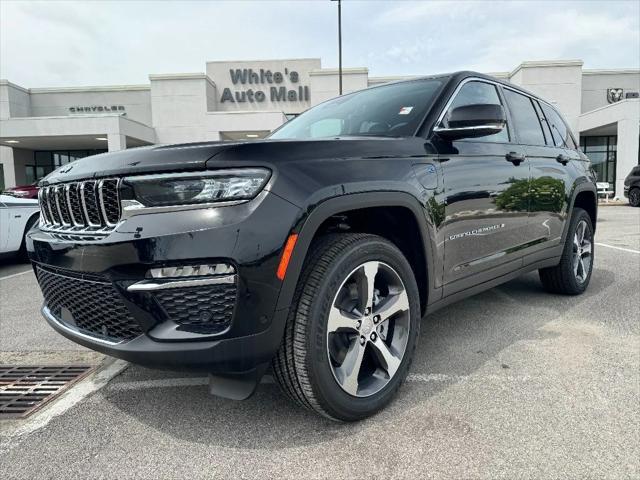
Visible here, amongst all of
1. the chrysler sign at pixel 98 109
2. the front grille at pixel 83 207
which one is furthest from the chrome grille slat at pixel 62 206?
the chrysler sign at pixel 98 109

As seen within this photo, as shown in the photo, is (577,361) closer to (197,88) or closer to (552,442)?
(552,442)

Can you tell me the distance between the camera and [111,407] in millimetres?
2482

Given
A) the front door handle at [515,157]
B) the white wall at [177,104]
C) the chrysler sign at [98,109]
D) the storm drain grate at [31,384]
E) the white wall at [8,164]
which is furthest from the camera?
the chrysler sign at [98,109]

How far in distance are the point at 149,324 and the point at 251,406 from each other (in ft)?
2.76

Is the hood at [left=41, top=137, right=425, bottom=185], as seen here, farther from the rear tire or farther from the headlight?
the rear tire

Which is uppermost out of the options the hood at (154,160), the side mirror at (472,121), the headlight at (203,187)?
the side mirror at (472,121)

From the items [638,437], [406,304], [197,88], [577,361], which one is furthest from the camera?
[197,88]

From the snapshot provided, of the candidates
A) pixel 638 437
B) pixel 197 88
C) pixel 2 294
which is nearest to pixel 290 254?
pixel 638 437

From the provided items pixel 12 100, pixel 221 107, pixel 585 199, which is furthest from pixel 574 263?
pixel 12 100

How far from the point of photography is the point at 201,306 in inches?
72.3

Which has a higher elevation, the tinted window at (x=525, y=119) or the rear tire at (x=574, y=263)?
the tinted window at (x=525, y=119)

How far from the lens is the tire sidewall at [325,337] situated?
202cm

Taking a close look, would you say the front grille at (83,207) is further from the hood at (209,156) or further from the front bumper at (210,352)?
the front bumper at (210,352)

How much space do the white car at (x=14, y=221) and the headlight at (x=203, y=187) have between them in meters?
5.92
